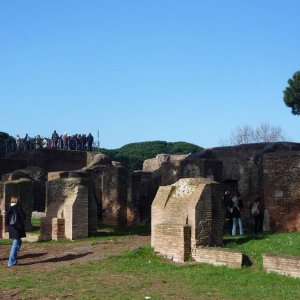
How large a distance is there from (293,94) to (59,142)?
16870 mm

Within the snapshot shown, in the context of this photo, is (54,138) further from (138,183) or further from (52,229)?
(52,229)

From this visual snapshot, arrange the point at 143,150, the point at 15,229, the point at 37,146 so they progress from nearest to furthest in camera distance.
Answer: the point at 15,229 → the point at 37,146 → the point at 143,150

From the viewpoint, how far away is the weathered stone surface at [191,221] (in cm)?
1120

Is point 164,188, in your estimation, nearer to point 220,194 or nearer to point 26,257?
point 220,194

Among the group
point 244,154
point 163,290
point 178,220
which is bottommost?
point 163,290

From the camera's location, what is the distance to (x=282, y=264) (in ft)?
30.6

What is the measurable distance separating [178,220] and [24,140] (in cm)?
2887

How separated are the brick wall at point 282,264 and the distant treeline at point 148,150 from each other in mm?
49978

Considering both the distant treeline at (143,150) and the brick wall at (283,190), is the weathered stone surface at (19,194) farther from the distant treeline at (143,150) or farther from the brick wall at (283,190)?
the distant treeline at (143,150)

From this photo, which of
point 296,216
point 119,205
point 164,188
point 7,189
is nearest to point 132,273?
point 164,188

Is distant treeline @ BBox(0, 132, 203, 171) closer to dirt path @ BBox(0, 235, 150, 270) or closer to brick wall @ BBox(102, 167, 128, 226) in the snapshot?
brick wall @ BBox(102, 167, 128, 226)

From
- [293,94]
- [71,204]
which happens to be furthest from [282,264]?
[293,94]

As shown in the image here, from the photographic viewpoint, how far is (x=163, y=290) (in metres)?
8.59

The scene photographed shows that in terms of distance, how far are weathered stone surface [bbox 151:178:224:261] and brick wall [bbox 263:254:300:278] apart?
1.90 meters
